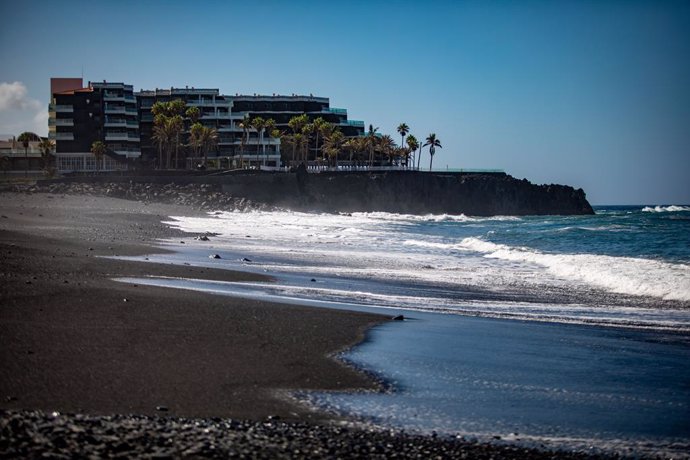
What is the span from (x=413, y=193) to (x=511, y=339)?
85.1m

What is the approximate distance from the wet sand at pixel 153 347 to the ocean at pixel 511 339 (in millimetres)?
643

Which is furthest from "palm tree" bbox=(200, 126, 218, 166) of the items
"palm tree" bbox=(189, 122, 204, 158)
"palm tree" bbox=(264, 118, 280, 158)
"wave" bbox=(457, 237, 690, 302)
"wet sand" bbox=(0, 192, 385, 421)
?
"wet sand" bbox=(0, 192, 385, 421)

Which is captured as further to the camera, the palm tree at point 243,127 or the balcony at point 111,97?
the palm tree at point 243,127

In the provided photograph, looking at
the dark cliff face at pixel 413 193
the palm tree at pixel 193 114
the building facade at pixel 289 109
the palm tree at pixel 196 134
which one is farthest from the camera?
the building facade at pixel 289 109

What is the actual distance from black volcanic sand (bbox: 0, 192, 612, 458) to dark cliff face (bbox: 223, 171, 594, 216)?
6392 cm

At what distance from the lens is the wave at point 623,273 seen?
57.1ft

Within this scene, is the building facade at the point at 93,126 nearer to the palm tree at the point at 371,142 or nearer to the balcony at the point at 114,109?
the balcony at the point at 114,109

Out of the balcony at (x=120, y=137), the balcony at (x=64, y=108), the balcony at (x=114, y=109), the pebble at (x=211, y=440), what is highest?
the balcony at (x=114, y=109)

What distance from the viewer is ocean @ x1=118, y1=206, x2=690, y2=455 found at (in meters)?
6.80

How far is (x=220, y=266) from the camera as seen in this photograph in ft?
66.1

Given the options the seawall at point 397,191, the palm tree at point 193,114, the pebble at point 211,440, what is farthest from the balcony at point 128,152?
the pebble at point 211,440

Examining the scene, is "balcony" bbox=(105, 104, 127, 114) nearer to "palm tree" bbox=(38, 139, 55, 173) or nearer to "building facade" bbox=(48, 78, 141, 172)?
"building facade" bbox=(48, 78, 141, 172)

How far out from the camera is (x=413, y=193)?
95.6 meters

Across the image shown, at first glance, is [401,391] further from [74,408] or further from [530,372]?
[74,408]
